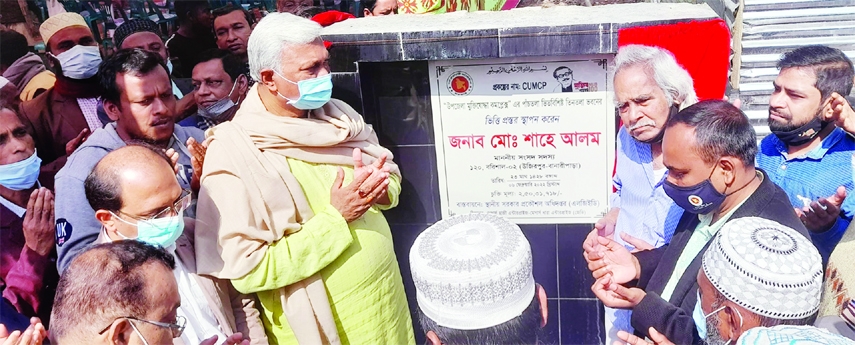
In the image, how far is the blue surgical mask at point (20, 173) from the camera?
2778mm

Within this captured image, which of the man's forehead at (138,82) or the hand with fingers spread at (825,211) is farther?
the man's forehead at (138,82)

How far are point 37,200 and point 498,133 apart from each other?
2110 mm

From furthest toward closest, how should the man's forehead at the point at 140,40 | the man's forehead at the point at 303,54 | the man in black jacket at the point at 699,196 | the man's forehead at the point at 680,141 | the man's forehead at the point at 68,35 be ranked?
1. the man's forehead at the point at 140,40
2. the man's forehead at the point at 68,35
3. the man's forehead at the point at 303,54
4. the man's forehead at the point at 680,141
5. the man in black jacket at the point at 699,196

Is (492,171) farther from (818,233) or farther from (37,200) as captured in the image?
(37,200)

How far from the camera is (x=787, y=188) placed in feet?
9.47

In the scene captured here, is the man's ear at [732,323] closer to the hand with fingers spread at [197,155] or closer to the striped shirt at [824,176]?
the striped shirt at [824,176]

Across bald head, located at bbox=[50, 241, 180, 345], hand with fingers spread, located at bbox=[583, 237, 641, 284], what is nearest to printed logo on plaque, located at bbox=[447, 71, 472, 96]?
hand with fingers spread, located at bbox=[583, 237, 641, 284]

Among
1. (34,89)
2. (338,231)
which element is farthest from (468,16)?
(34,89)

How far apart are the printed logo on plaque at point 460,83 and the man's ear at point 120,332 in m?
1.97

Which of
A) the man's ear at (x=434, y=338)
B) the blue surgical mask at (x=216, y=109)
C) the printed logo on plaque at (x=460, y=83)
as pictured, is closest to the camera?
the man's ear at (x=434, y=338)

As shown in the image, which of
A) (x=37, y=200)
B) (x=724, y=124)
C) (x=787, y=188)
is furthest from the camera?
(x=787, y=188)

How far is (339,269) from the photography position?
2.61 m

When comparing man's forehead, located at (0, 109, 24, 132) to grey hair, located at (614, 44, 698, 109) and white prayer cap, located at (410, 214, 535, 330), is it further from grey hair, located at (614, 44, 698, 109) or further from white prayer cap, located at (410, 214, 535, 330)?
grey hair, located at (614, 44, 698, 109)

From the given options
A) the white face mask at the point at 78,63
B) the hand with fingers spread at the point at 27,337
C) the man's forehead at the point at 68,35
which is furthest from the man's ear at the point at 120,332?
the man's forehead at the point at 68,35
